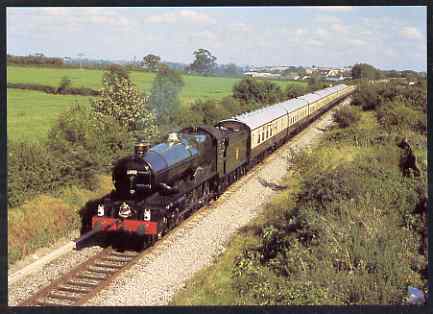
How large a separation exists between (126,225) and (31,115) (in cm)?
911

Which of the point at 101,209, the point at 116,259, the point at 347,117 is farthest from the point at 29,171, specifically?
the point at 347,117

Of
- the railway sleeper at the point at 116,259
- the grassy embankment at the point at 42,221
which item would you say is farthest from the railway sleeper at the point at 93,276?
the grassy embankment at the point at 42,221

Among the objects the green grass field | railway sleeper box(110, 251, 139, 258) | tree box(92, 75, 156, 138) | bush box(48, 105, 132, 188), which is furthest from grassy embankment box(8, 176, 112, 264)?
tree box(92, 75, 156, 138)

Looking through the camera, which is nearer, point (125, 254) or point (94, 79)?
point (125, 254)

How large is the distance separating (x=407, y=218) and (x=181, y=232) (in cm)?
628

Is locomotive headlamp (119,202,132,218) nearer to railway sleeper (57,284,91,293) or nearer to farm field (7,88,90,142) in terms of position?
railway sleeper (57,284,91,293)

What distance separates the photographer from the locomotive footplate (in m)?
12.7

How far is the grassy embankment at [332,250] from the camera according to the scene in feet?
31.9

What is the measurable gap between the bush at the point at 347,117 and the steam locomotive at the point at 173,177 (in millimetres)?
12425

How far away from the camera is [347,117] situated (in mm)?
32688

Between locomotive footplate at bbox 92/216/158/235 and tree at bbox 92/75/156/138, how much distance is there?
9.22m

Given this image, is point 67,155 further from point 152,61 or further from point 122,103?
point 152,61

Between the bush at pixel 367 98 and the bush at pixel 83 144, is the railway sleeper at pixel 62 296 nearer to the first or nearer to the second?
the bush at pixel 83 144

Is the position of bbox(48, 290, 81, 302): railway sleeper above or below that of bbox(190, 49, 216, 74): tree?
below
